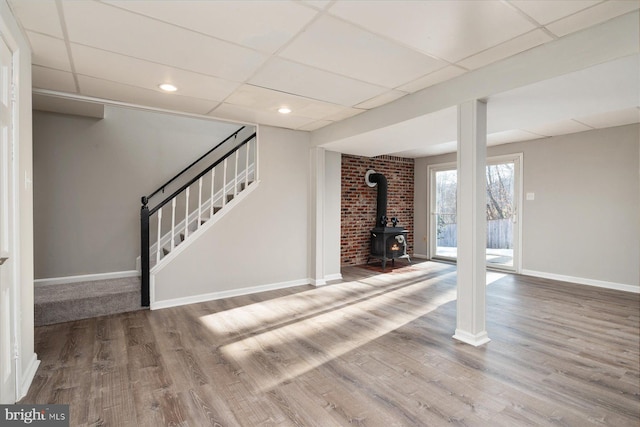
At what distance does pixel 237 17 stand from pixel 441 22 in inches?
51.9

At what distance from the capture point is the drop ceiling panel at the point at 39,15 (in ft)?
6.43

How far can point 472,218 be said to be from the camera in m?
2.92

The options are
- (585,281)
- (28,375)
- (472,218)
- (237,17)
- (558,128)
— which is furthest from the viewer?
(585,281)

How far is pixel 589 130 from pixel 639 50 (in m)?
3.87

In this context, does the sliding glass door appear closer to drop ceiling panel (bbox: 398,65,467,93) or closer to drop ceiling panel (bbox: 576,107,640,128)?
drop ceiling panel (bbox: 576,107,640,128)

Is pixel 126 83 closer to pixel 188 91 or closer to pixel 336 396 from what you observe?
pixel 188 91

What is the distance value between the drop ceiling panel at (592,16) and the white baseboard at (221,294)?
4.20m

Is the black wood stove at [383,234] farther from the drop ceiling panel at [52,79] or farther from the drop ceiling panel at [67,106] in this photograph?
the drop ceiling panel at [52,79]

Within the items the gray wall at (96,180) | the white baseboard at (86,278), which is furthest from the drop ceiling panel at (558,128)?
the white baseboard at (86,278)

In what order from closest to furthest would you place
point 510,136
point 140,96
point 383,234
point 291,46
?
point 291,46, point 140,96, point 510,136, point 383,234

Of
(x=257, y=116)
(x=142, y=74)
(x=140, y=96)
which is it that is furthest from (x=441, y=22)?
(x=140, y=96)

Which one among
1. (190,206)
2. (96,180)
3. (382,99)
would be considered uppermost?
(382,99)

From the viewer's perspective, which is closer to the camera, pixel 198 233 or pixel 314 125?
pixel 198 233

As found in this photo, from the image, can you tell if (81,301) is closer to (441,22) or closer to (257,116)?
(257,116)
